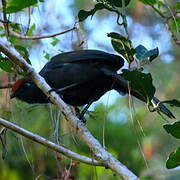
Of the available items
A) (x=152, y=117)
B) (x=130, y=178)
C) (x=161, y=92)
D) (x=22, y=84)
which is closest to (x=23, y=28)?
(x=22, y=84)

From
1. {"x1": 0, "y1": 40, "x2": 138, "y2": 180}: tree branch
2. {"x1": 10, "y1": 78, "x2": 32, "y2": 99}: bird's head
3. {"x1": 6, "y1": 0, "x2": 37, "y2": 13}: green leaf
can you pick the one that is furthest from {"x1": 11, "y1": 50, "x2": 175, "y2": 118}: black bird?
{"x1": 0, "y1": 40, "x2": 138, "y2": 180}: tree branch

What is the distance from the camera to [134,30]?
6.64 m

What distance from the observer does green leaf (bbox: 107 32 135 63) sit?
2006mm

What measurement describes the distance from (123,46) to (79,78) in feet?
3.84

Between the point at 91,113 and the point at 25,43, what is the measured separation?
0.57 metres

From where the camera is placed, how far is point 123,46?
6.70 ft

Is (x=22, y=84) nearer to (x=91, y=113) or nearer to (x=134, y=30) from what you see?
(x=91, y=113)

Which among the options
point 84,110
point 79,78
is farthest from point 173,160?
point 79,78

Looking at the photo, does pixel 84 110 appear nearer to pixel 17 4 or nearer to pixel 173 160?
pixel 17 4

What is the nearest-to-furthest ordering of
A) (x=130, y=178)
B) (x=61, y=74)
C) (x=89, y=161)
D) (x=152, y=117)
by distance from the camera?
1. (x=130, y=178)
2. (x=89, y=161)
3. (x=61, y=74)
4. (x=152, y=117)

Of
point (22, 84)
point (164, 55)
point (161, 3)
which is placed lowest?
point (164, 55)

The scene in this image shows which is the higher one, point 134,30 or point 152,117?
point 134,30

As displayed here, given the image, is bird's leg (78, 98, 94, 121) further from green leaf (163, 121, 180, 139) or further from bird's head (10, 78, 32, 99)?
green leaf (163, 121, 180, 139)

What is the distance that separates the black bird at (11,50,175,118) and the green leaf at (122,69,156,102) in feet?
2.97
